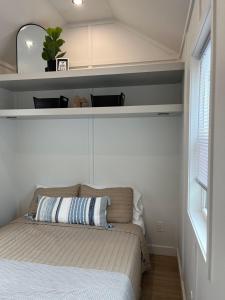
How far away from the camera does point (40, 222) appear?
258 centimetres

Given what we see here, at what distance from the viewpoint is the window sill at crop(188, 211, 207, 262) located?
1.24 meters

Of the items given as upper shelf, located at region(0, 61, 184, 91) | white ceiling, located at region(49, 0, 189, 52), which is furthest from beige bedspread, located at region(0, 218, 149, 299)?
white ceiling, located at region(49, 0, 189, 52)

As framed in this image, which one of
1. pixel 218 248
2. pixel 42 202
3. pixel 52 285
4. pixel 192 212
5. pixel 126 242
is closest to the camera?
pixel 218 248

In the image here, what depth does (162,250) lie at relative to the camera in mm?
2820

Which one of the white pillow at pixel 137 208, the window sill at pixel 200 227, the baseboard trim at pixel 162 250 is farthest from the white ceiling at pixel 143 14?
the baseboard trim at pixel 162 250

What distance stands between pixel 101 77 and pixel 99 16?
0.77 meters

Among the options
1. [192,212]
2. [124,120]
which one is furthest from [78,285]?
[124,120]

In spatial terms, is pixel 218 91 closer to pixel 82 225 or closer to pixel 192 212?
pixel 192 212

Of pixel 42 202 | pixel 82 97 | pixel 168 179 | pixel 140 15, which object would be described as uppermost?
pixel 140 15

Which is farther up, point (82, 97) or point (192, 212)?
point (82, 97)

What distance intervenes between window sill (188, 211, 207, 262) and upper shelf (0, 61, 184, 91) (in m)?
1.29

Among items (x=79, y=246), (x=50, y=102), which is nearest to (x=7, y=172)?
(x=50, y=102)

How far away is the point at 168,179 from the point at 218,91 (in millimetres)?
1957

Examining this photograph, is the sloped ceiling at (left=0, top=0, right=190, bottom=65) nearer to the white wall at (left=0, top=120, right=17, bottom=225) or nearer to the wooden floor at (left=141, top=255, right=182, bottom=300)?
the white wall at (left=0, top=120, right=17, bottom=225)
